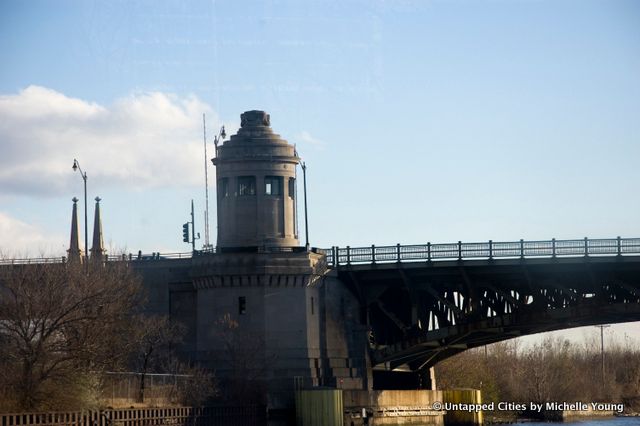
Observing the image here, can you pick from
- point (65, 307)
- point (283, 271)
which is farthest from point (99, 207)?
point (65, 307)

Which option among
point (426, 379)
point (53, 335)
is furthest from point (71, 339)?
point (426, 379)

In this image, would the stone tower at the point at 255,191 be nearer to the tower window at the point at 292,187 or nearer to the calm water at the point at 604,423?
the tower window at the point at 292,187

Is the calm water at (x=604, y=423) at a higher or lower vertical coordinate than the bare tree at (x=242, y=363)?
lower

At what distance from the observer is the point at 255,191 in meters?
114

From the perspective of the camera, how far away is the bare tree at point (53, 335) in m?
87.7

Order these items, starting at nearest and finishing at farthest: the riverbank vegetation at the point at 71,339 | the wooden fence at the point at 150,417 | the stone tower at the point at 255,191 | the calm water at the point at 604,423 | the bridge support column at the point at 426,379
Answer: the wooden fence at the point at 150,417 < the riverbank vegetation at the point at 71,339 < the stone tower at the point at 255,191 < the bridge support column at the point at 426,379 < the calm water at the point at 604,423

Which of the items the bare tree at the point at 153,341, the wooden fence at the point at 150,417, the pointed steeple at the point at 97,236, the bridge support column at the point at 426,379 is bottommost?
the wooden fence at the point at 150,417

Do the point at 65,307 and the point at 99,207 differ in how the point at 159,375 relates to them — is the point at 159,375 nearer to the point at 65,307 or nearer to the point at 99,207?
the point at 65,307

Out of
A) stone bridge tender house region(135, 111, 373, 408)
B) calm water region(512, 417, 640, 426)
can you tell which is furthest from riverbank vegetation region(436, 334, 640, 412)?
stone bridge tender house region(135, 111, 373, 408)

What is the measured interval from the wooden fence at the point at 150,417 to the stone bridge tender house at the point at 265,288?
279cm

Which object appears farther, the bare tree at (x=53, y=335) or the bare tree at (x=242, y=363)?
the bare tree at (x=242, y=363)

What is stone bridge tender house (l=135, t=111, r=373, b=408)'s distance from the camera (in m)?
109

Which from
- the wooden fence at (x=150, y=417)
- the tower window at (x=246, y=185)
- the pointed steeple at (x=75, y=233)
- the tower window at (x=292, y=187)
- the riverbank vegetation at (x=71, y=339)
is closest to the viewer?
the wooden fence at (x=150, y=417)

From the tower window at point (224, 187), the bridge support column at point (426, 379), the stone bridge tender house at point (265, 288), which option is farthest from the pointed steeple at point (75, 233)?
the bridge support column at point (426, 379)
